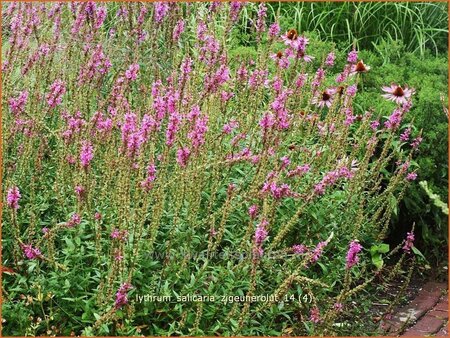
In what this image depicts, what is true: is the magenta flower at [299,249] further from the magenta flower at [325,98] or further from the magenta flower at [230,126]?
the magenta flower at [325,98]

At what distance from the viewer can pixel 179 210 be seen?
355 cm

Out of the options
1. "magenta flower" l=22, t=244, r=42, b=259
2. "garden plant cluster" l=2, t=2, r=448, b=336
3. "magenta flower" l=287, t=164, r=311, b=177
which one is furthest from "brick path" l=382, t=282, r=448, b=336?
"magenta flower" l=22, t=244, r=42, b=259

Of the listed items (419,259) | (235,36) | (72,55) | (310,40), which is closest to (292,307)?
(419,259)

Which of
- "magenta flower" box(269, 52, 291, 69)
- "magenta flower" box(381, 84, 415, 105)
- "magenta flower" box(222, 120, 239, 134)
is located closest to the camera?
"magenta flower" box(222, 120, 239, 134)

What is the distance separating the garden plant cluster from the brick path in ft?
0.78

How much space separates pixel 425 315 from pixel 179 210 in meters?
1.68

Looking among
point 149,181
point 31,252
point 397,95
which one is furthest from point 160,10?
point 31,252

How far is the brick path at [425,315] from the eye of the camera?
4.00 metres

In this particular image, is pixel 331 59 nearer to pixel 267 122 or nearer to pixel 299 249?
pixel 267 122

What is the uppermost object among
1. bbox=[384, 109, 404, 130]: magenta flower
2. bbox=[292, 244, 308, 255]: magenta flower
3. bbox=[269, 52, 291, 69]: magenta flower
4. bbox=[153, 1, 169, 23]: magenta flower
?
bbox=[153, 1, 169, 23]: magenta flower

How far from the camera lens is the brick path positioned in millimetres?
4000

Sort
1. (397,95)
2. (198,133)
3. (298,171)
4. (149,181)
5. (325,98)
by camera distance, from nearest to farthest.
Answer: (149,181) → (198,133) → (298,171) → (397,95) → (325,98)

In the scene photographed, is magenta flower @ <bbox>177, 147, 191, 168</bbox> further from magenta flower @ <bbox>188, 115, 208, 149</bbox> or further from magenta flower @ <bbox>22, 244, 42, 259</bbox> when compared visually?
magenta flower @ <bbox>22, 244, 42, 259</bbox>

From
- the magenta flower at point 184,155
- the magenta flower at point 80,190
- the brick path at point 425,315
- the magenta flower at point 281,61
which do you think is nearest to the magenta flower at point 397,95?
the magenta flower at point 281,61
